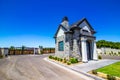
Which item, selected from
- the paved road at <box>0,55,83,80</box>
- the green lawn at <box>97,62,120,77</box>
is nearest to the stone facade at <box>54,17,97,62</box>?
the paved road at <box>0,55,83,80</box>

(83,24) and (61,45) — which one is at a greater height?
(83,24)

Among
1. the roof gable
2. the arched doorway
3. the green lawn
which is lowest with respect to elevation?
the green lawn

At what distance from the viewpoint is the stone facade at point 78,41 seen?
1823 cm

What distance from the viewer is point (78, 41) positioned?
18.5 m

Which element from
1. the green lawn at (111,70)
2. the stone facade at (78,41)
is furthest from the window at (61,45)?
the green lawn at (111,70)

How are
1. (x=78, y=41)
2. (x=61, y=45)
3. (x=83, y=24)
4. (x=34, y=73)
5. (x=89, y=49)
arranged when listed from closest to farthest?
(x=34, y=73) < (x=78, y=41) < (x=83, y=24) < (x=89, y=49) < (x=61, y=45)

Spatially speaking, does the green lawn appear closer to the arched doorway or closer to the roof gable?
the arched doorway

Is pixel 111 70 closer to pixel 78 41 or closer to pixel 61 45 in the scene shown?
pixel 78 41

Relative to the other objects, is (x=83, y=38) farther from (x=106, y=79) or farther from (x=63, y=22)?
(x=106, y=79)

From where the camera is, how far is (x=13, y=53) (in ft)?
130

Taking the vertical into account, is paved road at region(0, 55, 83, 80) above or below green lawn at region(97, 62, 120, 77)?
below

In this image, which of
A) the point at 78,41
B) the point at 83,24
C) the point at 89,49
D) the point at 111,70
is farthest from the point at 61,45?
the point at 111,70

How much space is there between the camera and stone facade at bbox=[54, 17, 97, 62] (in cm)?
1823

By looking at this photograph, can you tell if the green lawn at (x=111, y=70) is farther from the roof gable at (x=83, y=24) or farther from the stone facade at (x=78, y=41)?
the roof gable at (x=83, y=24)
